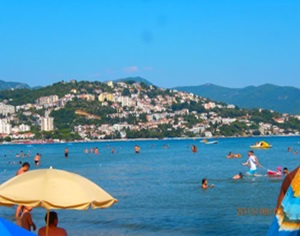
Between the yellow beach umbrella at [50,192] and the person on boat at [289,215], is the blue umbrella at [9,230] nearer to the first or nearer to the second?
the yellow beach umbrella at [50,192]

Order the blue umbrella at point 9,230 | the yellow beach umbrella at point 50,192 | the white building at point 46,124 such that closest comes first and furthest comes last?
the blue umbrella at point 9,230 → the yellow beach umbrella at point 50,192 → the white building at point 46,124

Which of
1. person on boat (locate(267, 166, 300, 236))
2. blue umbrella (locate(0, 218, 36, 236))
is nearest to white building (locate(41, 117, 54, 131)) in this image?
blue umbrella (locate(0, 218, 36, 236))

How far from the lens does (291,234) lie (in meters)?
4.80

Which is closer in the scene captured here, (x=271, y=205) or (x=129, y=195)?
(x=271, y=205)

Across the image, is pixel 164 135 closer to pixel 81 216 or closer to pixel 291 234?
pixel 81 216

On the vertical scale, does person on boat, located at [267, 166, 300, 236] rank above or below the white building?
below

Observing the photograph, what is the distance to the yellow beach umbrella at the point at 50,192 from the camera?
27.0 feet

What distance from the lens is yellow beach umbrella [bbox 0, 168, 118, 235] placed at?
27.0 ft

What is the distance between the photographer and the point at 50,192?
328 inches

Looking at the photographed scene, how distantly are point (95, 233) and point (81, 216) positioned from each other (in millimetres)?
3407

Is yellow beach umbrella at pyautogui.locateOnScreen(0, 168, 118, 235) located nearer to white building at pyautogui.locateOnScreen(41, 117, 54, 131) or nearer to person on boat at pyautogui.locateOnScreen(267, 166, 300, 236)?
person on boat at pyautogui.locateOnScreen(267, 166, 300, 236)

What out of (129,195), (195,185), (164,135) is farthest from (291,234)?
(164,135)
